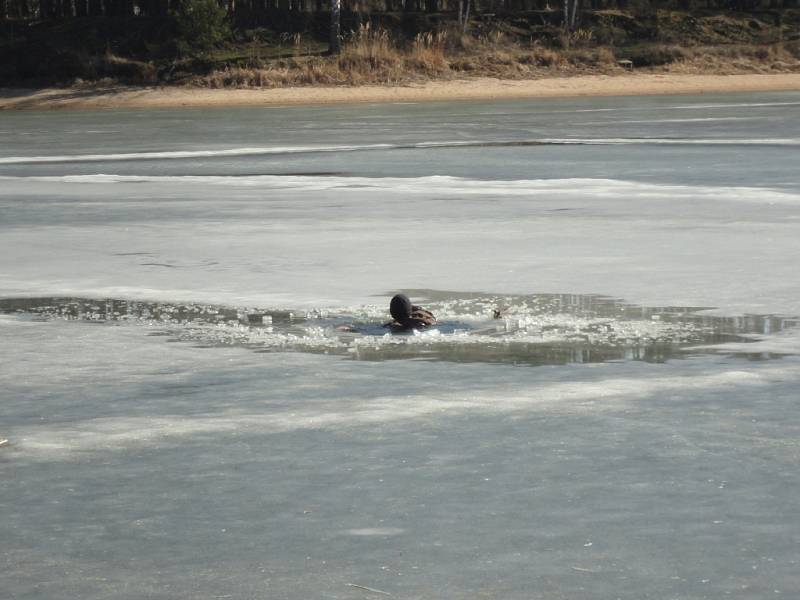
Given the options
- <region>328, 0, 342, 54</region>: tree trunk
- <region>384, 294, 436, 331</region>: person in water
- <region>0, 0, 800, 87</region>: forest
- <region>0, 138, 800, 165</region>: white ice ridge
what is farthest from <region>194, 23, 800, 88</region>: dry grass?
<region>384, 294, 436, 331</region>: person in water

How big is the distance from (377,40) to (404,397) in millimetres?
39628

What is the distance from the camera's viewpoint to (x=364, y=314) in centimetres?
810

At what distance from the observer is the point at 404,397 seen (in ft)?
20.1

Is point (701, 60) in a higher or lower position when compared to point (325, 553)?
higher

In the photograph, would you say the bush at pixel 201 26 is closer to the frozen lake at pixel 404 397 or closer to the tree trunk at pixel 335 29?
the tree trunk at pixel 335 29

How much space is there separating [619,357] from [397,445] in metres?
1.85

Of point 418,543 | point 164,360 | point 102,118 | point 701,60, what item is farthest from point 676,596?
point 701,60

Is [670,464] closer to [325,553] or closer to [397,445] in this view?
[397,445]

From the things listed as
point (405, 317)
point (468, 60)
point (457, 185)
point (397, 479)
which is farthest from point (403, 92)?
point (397, 479)

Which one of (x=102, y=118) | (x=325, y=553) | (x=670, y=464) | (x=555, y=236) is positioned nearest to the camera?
(x=325, y=553)

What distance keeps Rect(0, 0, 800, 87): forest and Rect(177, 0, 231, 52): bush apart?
0.04m

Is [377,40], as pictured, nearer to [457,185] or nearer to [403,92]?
[403,92]

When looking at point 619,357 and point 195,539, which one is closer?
point 195,539

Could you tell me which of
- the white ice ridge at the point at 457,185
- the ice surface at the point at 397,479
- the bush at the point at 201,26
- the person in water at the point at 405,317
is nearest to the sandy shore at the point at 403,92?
the bush at the point at 201,26
